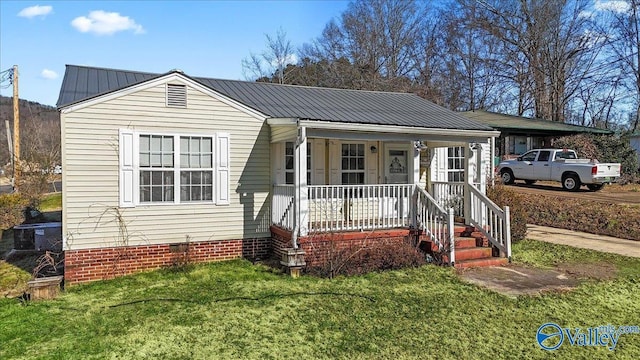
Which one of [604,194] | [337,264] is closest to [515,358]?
[337,264]

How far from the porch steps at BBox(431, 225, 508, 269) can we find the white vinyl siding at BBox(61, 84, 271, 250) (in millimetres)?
4139

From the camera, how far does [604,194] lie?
16891 millimetres

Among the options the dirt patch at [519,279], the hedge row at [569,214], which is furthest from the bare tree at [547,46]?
the dirt patch at [519,279]

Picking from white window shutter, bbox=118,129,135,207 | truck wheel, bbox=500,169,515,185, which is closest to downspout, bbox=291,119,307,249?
white window shutter, bbox=118,129,135,207

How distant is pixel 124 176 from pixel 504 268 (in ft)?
25.0

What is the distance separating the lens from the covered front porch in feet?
27.1

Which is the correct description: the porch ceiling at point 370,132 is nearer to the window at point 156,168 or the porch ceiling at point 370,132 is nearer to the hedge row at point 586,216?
the window at point 156,168

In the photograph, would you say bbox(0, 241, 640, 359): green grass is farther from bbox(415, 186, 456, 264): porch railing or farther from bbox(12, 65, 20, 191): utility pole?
bbox(12, 65, 20, 191): utility pole

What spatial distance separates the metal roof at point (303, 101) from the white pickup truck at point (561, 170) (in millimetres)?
9446

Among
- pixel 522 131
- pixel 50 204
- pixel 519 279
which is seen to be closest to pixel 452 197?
pixel 519 279

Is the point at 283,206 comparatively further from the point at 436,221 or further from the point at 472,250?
the point at 472,250

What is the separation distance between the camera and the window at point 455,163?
39.0ft

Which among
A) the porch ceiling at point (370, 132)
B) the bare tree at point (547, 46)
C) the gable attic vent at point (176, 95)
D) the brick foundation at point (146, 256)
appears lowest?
the brick foundation at point (146, 256)

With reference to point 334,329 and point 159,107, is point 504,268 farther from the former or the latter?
point 159,107
